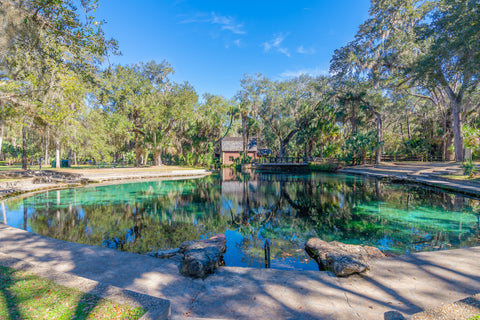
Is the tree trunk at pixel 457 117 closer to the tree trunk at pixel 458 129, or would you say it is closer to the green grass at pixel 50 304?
the tree trunk at pixel 458 129

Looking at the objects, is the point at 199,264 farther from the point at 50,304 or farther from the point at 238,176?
the point at 238,176

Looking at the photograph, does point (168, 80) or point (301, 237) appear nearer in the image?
point (301, 237)

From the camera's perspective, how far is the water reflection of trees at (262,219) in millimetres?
6250

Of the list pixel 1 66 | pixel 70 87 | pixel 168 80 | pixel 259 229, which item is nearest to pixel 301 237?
pixel 259 229

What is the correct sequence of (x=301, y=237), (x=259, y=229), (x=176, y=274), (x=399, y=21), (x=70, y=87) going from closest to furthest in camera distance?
1. (x=176, y=274)
2. (x=301, y=237)
3. (x=259, y=229)
4. (x=70, y=87)
5. (x=399, y=21)

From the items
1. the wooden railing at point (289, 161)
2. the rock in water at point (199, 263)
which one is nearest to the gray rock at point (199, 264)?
the rock in water at point (199, 263)

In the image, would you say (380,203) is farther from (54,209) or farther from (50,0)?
(50,0)

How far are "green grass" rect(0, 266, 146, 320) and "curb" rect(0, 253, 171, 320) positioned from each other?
6cm

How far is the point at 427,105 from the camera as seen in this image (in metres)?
30.9

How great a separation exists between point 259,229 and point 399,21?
25569 mm

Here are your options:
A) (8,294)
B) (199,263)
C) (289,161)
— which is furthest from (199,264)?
(289,161)

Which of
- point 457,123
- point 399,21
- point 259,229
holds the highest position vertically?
point 399,21

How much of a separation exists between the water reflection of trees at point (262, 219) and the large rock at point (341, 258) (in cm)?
53

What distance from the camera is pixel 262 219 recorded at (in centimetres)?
876
